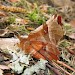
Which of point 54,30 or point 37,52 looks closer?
point 37,52

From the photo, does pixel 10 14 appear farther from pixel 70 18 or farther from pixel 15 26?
pixel 70 18

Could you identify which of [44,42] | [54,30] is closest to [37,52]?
A: [44,42]

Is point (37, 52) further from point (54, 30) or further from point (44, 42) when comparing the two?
point (54, 30)

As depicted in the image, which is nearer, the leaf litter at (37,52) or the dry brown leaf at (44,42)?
the leaf litter at (37,52)

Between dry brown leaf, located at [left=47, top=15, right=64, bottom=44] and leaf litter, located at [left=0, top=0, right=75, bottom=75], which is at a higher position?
dry brown leaf, located at [left=47, top=15, right=64, bottom=44]

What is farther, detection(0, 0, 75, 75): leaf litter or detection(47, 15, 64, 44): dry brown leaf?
detection(47, 15, 64, 44): dry brown leaf

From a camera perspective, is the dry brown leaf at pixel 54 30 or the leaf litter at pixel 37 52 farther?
the dry brown leaf at pixel 54 30

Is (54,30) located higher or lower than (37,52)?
higher

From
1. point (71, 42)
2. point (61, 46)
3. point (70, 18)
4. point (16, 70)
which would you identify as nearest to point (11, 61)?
point (16, 70)

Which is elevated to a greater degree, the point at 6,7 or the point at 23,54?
the point at 6,7

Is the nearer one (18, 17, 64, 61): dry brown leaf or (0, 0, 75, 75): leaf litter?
(0, 0, 75, 75): leaf litter

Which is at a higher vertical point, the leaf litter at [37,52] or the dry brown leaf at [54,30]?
the dry brown leaf at [54,30]
